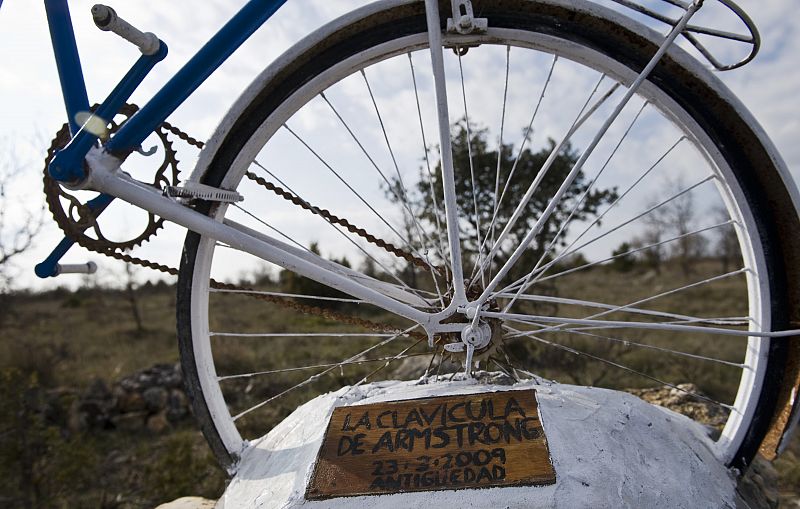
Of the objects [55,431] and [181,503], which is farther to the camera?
[55,431]

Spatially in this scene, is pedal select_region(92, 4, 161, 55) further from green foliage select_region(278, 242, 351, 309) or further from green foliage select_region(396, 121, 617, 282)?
green foliage select_region(278, 242, 351, 309)

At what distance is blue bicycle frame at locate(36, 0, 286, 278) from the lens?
2166 millimetres

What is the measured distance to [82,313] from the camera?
55.5ft

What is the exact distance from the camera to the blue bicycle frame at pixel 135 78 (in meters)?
2.17

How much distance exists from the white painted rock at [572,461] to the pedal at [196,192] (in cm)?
102

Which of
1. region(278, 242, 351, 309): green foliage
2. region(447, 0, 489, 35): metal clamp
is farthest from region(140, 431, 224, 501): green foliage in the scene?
region(278, 242, 351, 309): green foliage

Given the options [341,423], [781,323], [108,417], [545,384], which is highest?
[781,323]

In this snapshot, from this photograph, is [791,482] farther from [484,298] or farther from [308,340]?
[308,340]

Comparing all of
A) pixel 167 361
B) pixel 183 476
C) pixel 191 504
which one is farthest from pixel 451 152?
pixel 167 361

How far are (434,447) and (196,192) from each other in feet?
4.51

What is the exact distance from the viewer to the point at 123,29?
2055 mm

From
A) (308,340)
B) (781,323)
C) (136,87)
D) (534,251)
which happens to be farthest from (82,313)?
(781,323)

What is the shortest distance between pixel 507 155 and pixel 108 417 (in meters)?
5.95

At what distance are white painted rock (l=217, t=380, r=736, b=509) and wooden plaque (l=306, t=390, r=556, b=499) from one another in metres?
0.04
